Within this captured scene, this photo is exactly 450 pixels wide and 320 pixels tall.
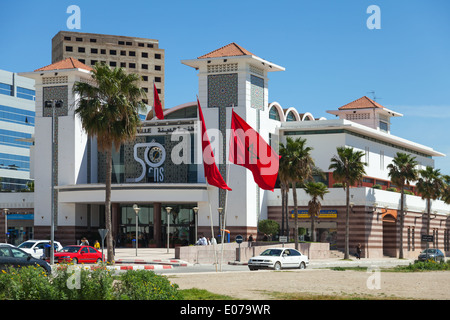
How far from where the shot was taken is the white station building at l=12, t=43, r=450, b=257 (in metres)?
68.8

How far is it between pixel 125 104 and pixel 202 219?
79.1 feet

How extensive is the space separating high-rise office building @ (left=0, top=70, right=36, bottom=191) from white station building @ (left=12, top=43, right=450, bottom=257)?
41901mm

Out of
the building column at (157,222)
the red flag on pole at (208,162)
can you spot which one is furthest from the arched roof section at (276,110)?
the red flag on pole at (208,162)

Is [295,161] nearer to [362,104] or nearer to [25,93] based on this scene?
[362,104]

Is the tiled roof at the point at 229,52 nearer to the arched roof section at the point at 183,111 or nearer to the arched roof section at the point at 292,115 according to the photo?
the arched roof section at the point at 183,111

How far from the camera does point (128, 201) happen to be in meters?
69.3

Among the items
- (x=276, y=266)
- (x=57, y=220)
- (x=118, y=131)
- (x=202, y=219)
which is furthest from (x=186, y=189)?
(x=276, y=266)

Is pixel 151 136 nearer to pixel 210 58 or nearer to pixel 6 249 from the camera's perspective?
pixel 210 58

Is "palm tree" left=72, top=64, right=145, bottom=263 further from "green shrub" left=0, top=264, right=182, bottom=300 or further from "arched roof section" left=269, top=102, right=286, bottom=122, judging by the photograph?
"green shrub" left=0, top=264, right=182, bottom=300

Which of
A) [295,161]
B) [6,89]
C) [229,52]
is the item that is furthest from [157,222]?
[6,89]

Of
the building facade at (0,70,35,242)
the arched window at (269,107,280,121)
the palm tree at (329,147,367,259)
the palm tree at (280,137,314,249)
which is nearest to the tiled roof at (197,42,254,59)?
the arched window at (269,107,280,121)

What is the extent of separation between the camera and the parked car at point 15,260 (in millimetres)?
28562

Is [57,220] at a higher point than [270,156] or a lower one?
lower

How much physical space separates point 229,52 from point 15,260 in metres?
44.0
